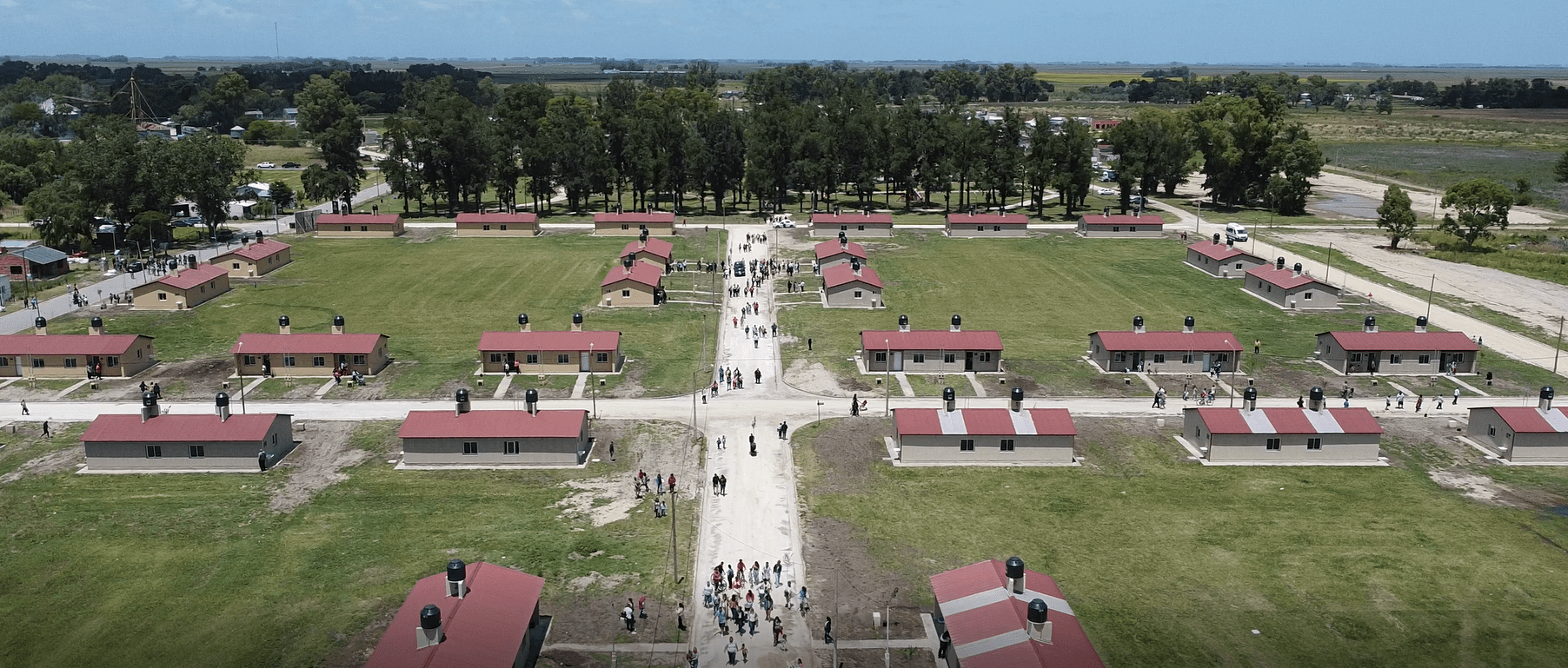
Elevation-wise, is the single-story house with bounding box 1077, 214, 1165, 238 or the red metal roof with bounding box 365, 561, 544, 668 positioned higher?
the single-story house with bounding box 1077, 214, 1165, 238

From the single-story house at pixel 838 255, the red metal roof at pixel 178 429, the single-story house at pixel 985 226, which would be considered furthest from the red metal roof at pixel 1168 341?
the single-story house at pixel 985 226

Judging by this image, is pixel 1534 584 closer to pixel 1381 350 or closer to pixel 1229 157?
pixel 1381 350

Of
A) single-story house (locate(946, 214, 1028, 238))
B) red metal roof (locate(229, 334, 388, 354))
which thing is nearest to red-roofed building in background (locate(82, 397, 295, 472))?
red metal roof (locate(229, 334, 388, 354))

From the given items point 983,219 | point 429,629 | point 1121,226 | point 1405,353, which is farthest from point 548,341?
point 1121,226

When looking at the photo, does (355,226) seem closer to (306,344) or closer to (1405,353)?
(306,344)

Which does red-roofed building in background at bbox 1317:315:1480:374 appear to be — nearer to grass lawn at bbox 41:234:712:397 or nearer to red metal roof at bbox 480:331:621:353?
grass lawn at bbox 41:234:712:397

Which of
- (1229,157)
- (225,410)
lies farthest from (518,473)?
(1229,157)
